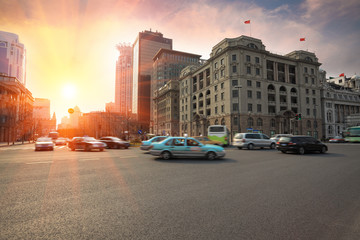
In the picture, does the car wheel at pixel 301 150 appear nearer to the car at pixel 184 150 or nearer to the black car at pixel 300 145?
the black car at pixel 300 145

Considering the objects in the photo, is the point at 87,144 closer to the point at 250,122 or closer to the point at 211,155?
the point at 211,155

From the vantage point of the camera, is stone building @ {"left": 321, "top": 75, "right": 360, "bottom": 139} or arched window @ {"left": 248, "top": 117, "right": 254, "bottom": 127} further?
stone building @ {"left": 321, "top": 75, "right": 360, "bottom": 139}

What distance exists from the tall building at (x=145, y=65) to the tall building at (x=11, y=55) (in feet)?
225

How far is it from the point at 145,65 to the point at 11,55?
246 feet

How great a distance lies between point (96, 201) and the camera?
436cm

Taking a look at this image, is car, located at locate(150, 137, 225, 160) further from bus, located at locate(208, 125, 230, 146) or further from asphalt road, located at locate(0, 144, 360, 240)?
bus, located at locate(208, 125, 230, 146)

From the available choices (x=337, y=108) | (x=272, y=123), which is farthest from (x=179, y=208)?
(x=337, y=108)

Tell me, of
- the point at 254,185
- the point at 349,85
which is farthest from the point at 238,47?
the point at 349,85

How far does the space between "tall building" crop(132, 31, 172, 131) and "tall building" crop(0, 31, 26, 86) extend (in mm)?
68549

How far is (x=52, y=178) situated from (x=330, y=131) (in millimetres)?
84836

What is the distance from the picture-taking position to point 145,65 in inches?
4919

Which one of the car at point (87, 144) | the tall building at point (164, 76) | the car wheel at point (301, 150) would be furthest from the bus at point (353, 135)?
the tall building at point (164, 76)

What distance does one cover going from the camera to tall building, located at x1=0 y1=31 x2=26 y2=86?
104 metres

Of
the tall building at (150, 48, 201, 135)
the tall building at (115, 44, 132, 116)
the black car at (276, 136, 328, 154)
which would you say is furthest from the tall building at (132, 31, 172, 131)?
the black car at (276, 136, 328, 154)
